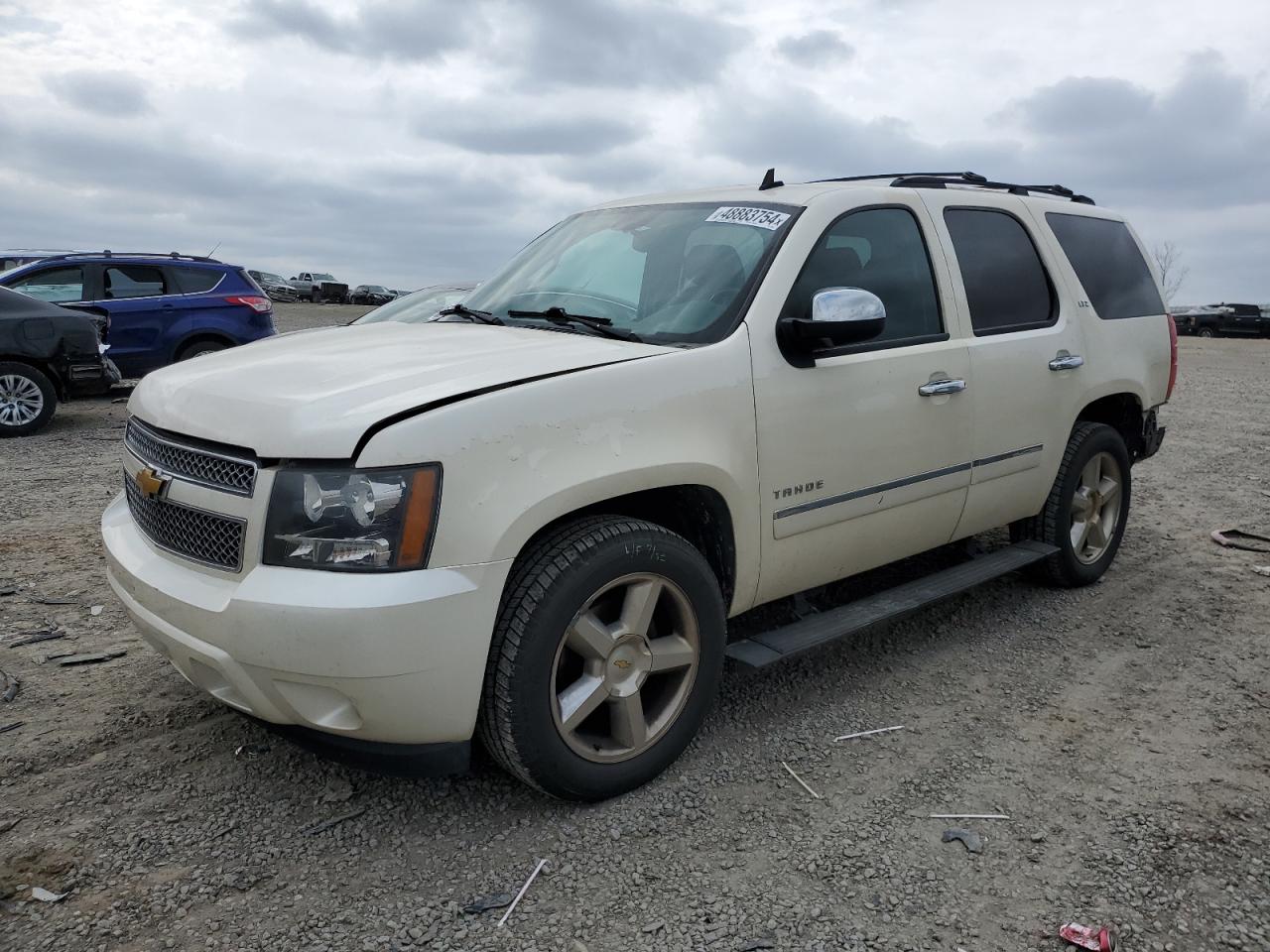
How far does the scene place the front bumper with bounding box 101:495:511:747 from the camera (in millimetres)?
2459

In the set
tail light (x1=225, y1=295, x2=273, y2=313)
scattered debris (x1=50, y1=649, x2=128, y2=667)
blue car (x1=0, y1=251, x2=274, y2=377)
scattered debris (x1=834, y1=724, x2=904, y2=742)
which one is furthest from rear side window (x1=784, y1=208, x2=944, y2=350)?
tail light (x1=225, y1=295, x2=273, y2=313)

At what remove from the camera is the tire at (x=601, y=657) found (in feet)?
8.81

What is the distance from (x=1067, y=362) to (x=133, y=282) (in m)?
11.1

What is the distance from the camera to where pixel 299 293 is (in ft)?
174

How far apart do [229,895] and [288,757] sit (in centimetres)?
72

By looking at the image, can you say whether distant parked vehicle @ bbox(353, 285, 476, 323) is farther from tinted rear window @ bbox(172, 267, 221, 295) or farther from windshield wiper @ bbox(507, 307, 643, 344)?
tinted rear window @ bbox(172, 267, 221, 295)

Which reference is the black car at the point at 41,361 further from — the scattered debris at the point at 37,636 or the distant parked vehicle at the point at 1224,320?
the distant parked vehicle at the point at 1224,320

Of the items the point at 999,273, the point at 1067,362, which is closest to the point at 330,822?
the point at 999,273

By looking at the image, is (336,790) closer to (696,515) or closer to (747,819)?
(747,819)

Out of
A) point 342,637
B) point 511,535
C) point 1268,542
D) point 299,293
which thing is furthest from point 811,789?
point 299,293

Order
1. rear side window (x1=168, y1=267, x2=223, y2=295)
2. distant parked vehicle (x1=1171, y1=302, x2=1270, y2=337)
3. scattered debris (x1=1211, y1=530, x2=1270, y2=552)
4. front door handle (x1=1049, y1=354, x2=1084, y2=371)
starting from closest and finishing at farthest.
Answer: front door handle (x1=1049, y1=354, x2=1084, y2=371), scattered debris (x1=1211, y1=530, x2=1270, y2=552), rear side window (x1=168, y1=267, x2=223, y2=295), distant parked vehicle (x1=1171, y1=302, x2=1270, y2=337)

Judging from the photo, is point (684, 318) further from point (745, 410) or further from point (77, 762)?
point (77, 762)

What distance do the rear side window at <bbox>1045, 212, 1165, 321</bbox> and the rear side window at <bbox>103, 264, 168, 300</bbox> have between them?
10749 millimetres

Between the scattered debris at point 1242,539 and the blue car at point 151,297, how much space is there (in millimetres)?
10832
